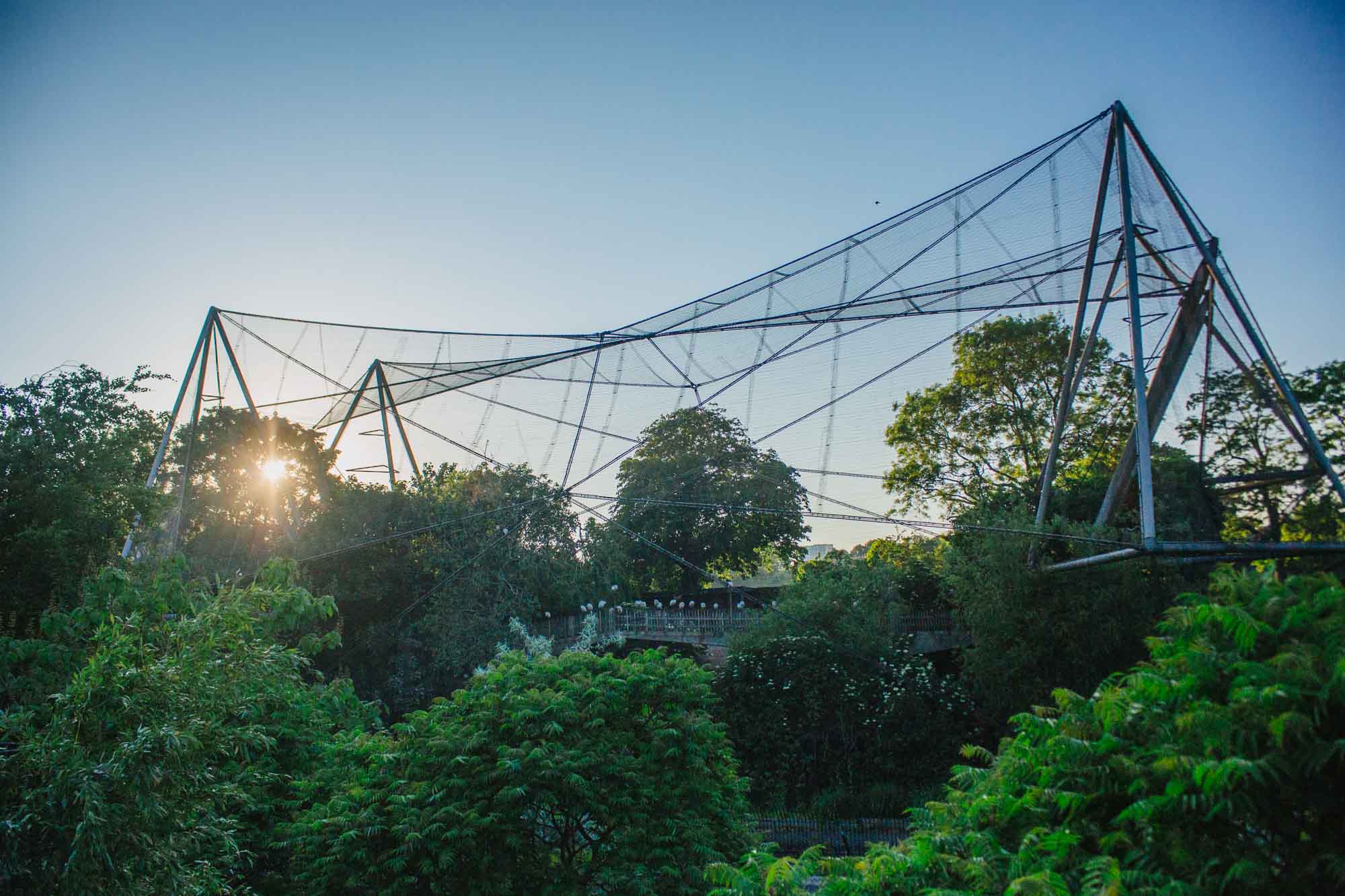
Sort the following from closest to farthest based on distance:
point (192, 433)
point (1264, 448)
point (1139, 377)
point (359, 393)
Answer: point (1139, 377) < point (1264, 448) < point (192, 433) < point (359, 393)

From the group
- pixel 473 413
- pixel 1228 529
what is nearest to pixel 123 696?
pixel 473 413

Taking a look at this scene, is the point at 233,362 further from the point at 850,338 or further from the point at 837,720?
the point at 837,720

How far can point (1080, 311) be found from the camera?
9.68 metres

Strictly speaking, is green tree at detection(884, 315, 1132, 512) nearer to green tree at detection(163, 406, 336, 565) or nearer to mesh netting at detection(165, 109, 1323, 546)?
mesh netting at detection(165, 109, 1323, 546)

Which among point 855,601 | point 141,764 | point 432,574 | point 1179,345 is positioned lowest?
point 141,764

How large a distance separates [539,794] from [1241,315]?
8.71m

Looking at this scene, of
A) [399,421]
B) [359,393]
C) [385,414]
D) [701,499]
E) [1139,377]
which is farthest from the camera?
[701,499]

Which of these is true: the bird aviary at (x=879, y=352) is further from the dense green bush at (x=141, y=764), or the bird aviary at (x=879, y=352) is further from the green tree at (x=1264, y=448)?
the dense green bush at (x=141, y=764)

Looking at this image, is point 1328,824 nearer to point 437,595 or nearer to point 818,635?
point 818,635

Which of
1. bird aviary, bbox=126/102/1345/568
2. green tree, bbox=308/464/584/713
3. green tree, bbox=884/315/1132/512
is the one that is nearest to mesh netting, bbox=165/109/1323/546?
bird aviary, bbox=126/102/1345/568

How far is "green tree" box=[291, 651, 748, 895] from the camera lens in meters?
8.01

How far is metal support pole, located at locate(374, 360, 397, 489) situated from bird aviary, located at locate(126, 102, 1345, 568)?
67mm

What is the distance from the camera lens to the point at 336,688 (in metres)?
13.8

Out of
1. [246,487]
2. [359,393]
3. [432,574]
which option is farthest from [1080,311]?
[246,487]
